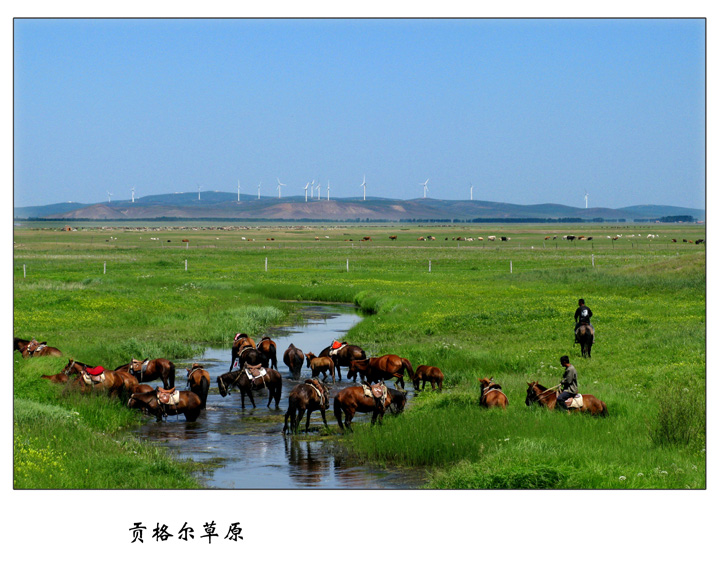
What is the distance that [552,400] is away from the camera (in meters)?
21.2

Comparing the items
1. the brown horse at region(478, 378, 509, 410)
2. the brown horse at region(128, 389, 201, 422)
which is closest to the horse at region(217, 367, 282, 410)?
the brown horse at region(128, 389, 201, 422)

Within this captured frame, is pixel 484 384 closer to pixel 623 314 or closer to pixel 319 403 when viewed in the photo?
pixel 319 403

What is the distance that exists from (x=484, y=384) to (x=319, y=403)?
14.5 feet

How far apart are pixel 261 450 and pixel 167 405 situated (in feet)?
13.0

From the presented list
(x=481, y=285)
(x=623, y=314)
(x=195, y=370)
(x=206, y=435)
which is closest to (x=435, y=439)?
(x=206, y=435)

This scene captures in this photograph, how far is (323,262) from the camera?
96938mm

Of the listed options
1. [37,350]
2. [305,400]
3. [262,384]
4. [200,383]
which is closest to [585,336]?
[262,384]

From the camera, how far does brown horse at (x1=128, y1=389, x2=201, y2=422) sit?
22984 millimetres

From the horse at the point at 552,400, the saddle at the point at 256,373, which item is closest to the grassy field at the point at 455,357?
the horse at the point at 552,400

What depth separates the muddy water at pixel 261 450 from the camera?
17.8m

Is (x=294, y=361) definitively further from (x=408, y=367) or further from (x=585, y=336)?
(x=585, y=336)

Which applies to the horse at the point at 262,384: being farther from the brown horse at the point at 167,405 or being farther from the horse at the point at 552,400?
the horse at the point at 552,400

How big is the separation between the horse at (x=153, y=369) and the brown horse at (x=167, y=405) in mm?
2669

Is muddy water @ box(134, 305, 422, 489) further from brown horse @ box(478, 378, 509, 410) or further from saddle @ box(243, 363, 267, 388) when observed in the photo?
brown horse @ box(478, 378, 509, 410)
